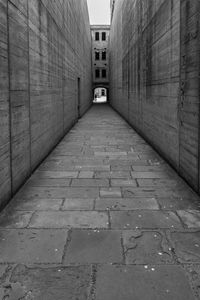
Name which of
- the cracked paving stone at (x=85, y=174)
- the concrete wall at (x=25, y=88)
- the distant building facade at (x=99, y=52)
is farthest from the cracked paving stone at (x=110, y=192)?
the distant building facade at (x=99, y=52)

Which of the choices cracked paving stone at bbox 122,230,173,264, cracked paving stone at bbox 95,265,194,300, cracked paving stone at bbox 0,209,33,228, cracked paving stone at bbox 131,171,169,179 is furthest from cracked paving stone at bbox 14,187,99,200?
cracked paving stone at bbox 95,265,194,300

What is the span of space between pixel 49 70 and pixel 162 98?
3205 millimetres

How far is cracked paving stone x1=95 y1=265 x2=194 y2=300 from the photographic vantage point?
9.70 feet

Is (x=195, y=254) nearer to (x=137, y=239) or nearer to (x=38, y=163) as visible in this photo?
(x=137, y=239)

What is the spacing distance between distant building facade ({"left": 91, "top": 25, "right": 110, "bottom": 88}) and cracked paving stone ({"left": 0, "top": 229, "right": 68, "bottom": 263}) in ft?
147

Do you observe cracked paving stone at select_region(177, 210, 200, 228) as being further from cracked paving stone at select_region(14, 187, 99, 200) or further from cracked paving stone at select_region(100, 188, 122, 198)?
cracked paving stone at select_region(14, 187, 99, 200)

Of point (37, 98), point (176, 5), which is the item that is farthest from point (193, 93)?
point (37, 98)

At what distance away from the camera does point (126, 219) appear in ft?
15.8

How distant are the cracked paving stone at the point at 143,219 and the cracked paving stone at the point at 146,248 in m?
0.24

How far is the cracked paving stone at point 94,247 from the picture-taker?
3625mm

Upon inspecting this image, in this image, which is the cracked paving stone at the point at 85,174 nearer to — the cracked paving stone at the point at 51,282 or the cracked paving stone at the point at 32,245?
the cracked paving stone at the point at 32,245

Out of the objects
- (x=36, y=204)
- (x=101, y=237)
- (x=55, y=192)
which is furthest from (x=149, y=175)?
(x=101, y=237)

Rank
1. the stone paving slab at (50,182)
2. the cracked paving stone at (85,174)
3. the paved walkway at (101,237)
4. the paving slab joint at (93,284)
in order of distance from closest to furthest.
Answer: the paving slab joint at (93,284) → the paved walkway at (101,237) → the stone paving slab at (50,182) → the cracked paving stone at (85,174)

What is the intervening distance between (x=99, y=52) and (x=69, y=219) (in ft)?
148
